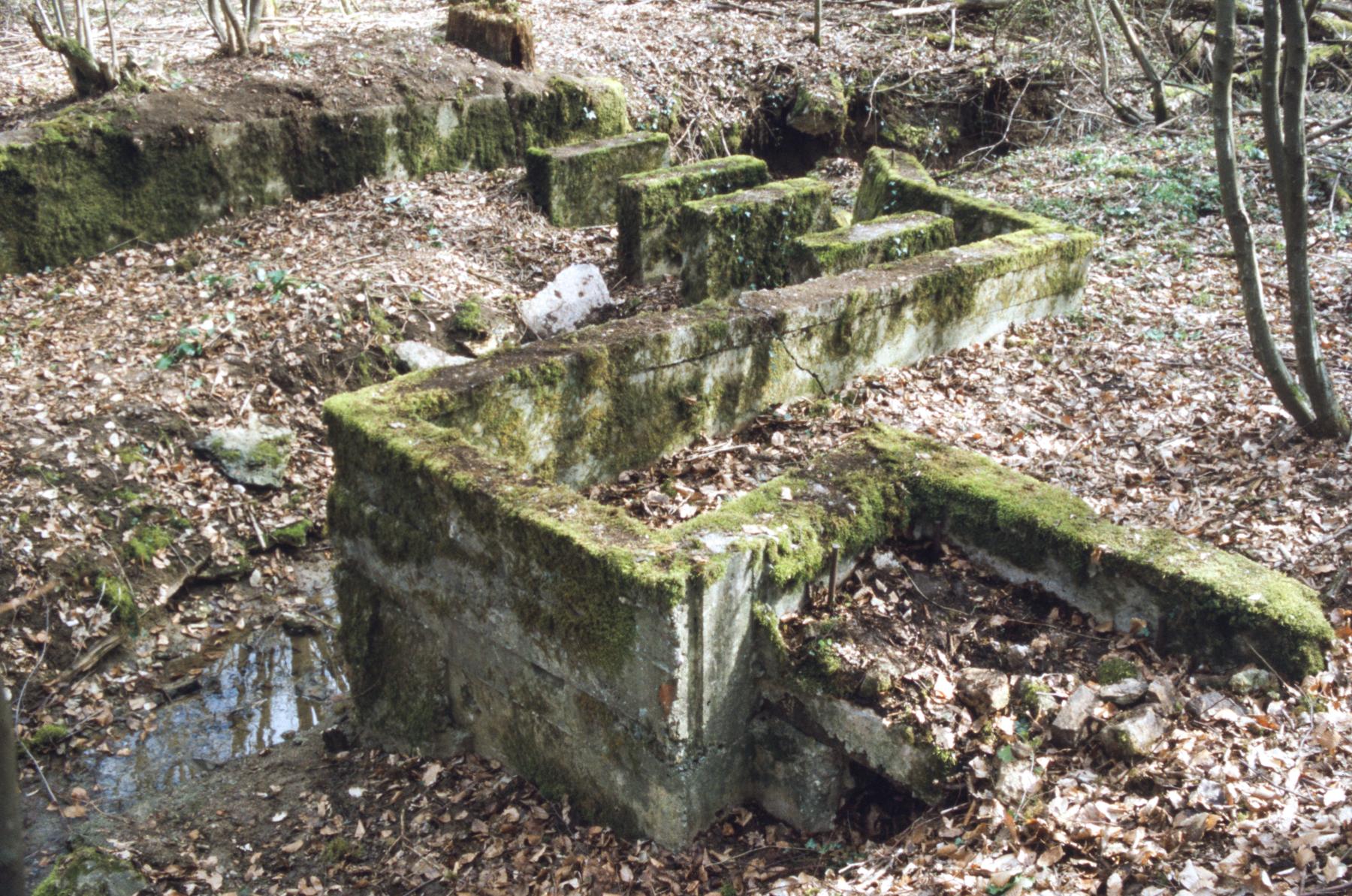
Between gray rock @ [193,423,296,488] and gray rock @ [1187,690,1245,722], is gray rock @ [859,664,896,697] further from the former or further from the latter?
gray rock @ [193,423,296,488]

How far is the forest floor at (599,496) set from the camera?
162 inches

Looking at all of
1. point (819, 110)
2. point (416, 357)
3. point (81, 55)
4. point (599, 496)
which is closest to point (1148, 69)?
point (819, 110)

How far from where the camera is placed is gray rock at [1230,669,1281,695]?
4.36 meters

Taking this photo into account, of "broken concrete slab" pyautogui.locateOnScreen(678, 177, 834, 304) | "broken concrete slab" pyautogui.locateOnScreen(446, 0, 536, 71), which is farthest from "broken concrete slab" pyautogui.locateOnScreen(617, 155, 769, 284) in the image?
"broken concrete slab" pyautogui.locateOnScreen(446, 0, 536, 71)

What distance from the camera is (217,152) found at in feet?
34.6

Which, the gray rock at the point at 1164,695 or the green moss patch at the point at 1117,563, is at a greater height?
the green moss patch at the point at 1117,563


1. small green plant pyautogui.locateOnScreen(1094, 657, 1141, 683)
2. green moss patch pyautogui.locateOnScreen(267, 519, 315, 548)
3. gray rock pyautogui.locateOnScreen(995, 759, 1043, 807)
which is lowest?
green moss patch pyautogui.locateOnScreen(267, 519, 315, 548)

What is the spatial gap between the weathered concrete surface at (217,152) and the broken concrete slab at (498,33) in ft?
1.12

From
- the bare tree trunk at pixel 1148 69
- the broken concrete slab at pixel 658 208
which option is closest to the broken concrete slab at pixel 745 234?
the broken concrete slab at pixel 658 208

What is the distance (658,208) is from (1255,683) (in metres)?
7.14

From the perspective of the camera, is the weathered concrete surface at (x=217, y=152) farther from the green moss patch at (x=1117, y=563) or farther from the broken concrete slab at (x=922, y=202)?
the green moss patch at (x=1117, y=563)

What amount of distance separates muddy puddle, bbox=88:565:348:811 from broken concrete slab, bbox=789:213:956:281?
4.46 meters

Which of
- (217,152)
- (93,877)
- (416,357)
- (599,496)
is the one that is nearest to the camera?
(93,877)

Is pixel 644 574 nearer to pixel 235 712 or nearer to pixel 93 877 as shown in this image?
pixel 93 877
